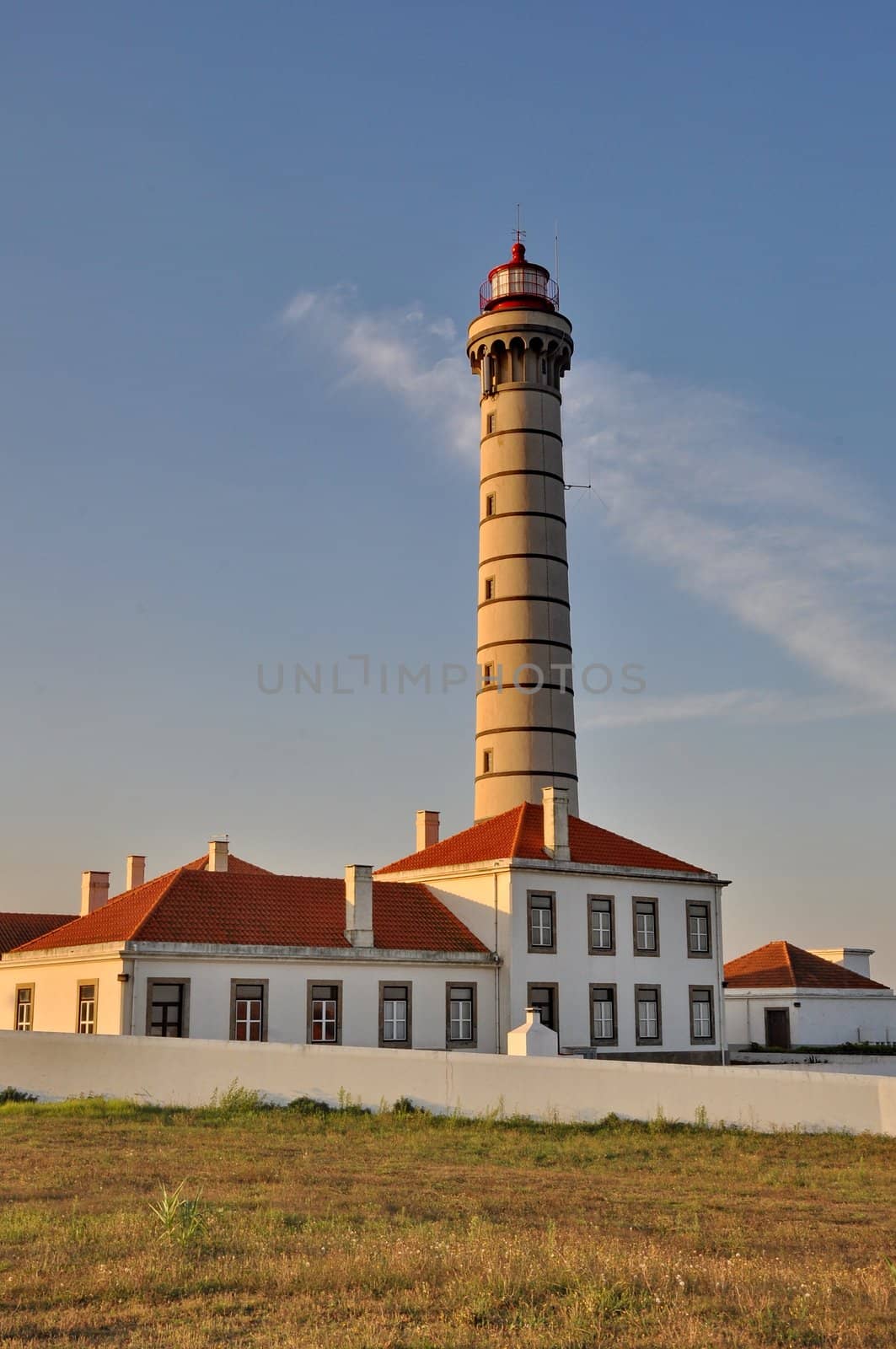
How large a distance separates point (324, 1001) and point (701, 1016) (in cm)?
1204

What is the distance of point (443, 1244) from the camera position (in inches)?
464

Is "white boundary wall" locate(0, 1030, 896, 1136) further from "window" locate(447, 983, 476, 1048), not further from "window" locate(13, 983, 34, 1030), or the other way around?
"window" locate(447, 983, 476, 1048)

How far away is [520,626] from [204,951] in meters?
18.3

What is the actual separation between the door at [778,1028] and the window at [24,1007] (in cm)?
2465

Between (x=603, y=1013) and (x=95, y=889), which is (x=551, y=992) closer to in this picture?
(x=603, y=1013)

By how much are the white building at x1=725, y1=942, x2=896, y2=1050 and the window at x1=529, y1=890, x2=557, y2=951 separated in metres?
13.7

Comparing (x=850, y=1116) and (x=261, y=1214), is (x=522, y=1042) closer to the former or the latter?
(x=850, y=1116)

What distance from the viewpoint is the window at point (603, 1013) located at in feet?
122

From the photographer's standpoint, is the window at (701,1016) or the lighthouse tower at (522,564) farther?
the lighthouse tower at (522,564)

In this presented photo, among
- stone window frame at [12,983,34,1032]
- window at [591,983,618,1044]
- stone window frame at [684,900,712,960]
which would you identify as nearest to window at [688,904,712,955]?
stone window frame at [684,900,712,960]

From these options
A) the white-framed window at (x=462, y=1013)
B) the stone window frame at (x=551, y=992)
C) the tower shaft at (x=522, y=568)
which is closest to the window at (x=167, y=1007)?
the white-framed window at (x=462, y=1013)

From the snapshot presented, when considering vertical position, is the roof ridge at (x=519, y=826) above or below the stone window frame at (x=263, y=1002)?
above

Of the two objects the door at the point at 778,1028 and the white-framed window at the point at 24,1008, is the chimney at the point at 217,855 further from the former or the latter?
the door at the point at 778,1028

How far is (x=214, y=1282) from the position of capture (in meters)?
10.6
